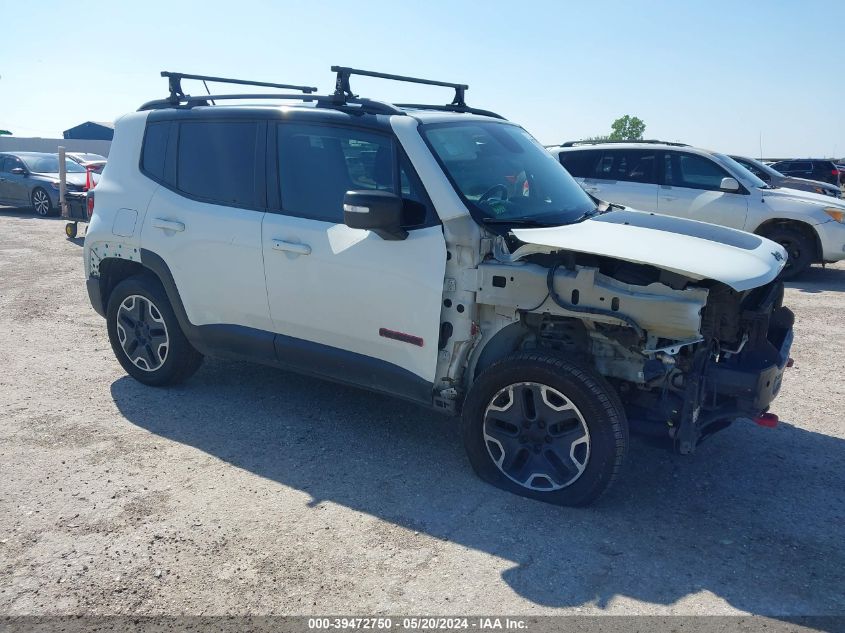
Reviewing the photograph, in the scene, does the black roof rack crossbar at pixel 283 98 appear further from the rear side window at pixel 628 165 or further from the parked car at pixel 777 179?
the parked car at pixel 777 179

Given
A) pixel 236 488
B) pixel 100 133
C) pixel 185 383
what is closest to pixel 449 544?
pixel 236 488

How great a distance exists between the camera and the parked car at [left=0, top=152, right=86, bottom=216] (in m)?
17.6

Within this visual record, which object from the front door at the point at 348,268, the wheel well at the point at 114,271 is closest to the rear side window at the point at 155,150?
the wheel well at the point at 114,271

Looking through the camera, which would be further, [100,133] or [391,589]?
[100,133]

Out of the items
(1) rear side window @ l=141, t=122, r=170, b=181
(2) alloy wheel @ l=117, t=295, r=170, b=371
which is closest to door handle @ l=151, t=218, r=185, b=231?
(1) rear side window @ l=141, t=122, r=170, b=181

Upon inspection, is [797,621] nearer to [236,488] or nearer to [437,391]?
[437,391]

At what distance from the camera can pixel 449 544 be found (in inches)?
142

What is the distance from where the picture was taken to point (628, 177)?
10.9 meters

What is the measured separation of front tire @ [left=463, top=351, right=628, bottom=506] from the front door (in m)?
0.41

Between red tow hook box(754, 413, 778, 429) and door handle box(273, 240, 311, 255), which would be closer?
red tow hook box(754, 413, 778, 429)

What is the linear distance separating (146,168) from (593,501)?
3.79 meters

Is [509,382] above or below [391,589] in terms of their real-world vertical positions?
above

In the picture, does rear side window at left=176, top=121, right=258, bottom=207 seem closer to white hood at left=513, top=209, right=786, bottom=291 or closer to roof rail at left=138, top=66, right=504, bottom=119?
roof rail at left=138, top=66, right=504, bottom=119

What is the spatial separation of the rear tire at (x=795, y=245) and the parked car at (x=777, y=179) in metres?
1.39
